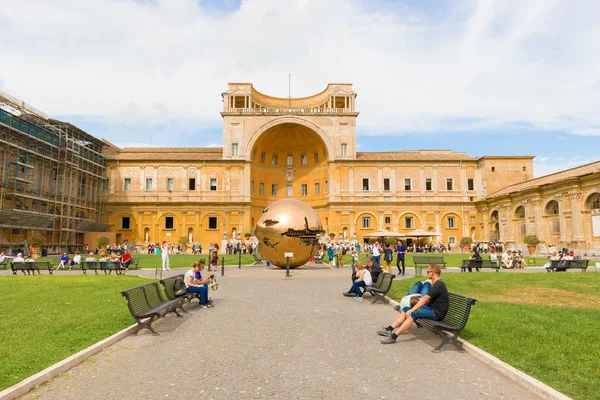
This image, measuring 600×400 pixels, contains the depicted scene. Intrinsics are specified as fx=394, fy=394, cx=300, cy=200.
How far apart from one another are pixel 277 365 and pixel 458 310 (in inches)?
130

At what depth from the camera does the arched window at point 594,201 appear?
3125 cm

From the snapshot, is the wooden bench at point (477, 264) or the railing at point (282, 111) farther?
the railing at point (282, 111)

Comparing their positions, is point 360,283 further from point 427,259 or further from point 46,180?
point 46,180

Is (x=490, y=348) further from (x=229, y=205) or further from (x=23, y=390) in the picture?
(x=229, y=205)

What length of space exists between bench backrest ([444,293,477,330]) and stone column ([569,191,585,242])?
31795mm

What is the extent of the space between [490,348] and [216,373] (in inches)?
166

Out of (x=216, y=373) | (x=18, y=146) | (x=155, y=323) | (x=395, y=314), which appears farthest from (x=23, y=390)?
(x=18, y=146)

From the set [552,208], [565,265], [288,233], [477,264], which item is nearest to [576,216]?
[552,208]

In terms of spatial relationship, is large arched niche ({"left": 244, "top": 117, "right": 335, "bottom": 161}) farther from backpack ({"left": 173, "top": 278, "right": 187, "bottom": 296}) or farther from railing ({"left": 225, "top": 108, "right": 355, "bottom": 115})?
backpack ({"left": 173, "top": 278, "right": 187, "bottom": 296})

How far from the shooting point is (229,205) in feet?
164

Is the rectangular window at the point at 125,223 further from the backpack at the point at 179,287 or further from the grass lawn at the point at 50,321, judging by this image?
the backpack at the point at 179,287

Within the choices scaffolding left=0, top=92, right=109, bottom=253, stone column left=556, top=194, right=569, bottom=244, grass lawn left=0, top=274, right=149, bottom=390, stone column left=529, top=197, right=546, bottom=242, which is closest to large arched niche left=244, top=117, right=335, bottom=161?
scaffolding left=0, top=92, right=109, bottom=253

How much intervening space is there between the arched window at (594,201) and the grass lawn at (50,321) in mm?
34456

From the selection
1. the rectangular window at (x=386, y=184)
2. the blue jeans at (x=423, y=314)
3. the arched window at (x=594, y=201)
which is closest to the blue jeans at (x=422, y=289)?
the blue jeans at (x=423, y=314)
